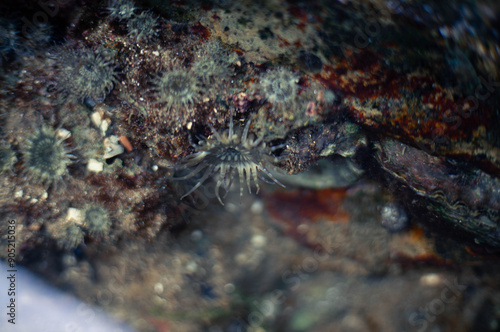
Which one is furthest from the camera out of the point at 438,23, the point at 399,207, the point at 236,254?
the point at 236,254

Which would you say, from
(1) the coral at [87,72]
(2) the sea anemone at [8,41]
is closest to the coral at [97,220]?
(1) the coral at [87,72]

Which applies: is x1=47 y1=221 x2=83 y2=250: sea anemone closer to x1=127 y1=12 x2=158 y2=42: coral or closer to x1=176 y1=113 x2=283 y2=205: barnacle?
x1=176 y1=113 x2=283 y2=205: barnacle

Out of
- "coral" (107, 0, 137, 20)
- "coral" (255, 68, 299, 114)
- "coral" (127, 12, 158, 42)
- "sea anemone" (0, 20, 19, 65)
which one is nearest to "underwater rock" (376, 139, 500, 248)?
"coral" (255, 68, 299, 114)

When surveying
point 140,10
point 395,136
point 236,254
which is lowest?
point 236,254

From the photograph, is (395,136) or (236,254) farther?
(236,254)

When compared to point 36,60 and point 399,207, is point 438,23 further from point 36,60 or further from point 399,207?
point 36,60

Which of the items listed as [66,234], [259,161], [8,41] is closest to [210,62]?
[259,161]

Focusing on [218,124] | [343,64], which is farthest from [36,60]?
[343,64]
